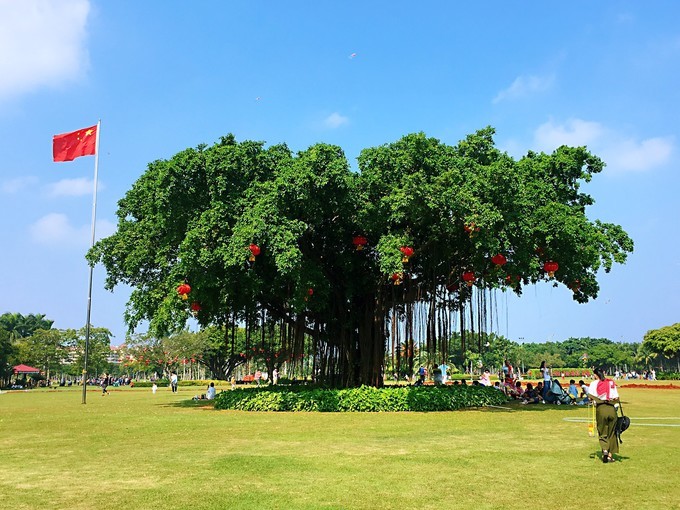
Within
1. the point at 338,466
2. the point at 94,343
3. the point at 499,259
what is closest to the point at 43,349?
the point at 94,343

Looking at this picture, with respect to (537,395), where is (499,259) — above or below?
above

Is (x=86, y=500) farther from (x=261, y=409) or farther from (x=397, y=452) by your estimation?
(x=261, y=409)

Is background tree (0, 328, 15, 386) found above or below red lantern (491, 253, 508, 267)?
below

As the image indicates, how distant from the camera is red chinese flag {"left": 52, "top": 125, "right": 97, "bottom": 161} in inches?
981

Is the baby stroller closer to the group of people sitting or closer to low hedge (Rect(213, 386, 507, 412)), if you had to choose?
the group of people sitting

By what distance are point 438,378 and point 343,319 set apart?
401cm

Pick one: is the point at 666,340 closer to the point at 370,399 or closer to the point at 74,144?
the point at 370,399

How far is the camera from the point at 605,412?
8609mm

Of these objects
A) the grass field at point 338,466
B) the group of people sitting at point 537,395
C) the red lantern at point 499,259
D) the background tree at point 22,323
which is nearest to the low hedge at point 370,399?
the group of people sitting at point 537,395

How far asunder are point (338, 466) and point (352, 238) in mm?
11531

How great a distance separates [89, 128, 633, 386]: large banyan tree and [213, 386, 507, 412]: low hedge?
1597 mm

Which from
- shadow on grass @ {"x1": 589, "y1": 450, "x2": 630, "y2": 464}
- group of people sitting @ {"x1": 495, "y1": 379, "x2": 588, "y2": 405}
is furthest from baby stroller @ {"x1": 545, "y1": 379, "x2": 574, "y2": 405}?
shadow on grass @ {"x1": 589, "y1": 450, "x2": 630, "y2": 464}

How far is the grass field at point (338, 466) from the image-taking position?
239 inches

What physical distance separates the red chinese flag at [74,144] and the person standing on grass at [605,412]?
22.7m
